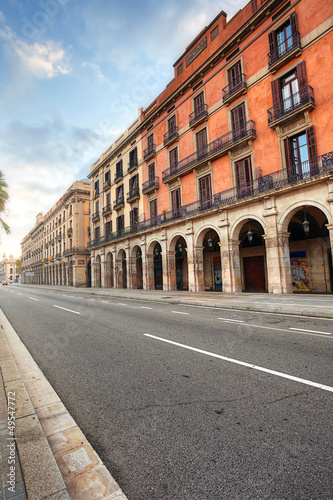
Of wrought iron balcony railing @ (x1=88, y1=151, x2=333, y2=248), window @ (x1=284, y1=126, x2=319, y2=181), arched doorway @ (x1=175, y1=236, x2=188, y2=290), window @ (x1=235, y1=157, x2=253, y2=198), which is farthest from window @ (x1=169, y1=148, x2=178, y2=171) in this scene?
window @ (x1=284, y1=126, x2=319, y2=181)

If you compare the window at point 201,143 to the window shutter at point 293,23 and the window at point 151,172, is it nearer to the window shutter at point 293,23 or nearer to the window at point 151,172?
the window at point 151,172

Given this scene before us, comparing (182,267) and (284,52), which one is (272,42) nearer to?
(284,52)

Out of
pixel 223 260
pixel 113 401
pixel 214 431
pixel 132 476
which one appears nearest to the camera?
pixel 132 476

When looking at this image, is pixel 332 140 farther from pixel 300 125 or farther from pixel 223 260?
pixel 223 260

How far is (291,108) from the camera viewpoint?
14.8 m

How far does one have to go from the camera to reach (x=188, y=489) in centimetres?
188

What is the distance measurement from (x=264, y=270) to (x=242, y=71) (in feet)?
46.8

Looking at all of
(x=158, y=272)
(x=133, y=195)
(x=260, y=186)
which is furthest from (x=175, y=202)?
(x=260, y=186)

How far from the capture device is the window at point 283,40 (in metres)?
14.9

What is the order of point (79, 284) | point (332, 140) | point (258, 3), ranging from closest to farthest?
1. point (332, 140)
2. point (258, 3)
3. point (79, 284)

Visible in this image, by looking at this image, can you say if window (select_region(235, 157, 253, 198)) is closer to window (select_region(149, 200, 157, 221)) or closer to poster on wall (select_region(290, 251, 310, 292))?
poster on wall (select_region(290, 251, 310, 292))

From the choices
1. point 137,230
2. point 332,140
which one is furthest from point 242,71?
point 137,230

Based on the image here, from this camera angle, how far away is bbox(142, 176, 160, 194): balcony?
2522 centimetres

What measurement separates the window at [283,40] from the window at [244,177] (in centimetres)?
597
